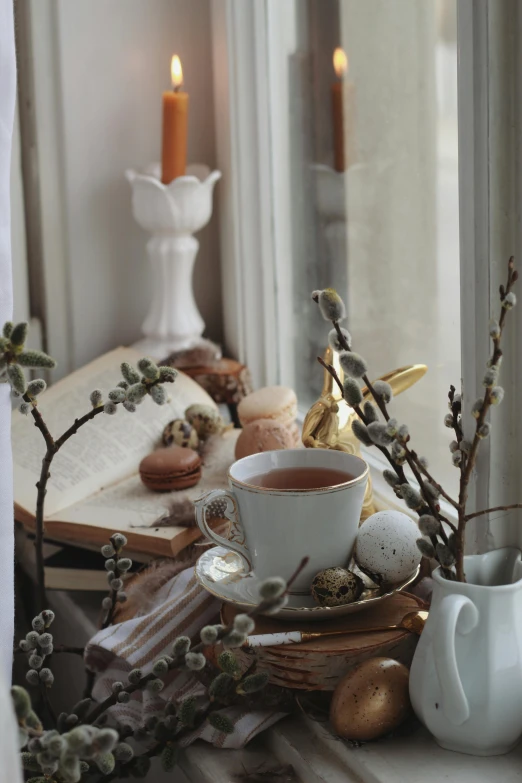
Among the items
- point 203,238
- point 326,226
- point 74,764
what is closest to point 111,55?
point 203,238

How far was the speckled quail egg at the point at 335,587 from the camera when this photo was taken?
1.89 ft

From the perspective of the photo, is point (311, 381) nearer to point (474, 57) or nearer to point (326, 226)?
point (326, 226)

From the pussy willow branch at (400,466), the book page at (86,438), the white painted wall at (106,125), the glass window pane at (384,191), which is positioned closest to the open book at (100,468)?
the book page at (86,438)

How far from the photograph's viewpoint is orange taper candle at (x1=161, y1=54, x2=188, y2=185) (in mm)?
1063

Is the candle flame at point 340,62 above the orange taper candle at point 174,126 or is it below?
above

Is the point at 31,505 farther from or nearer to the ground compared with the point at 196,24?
nearer to the ground

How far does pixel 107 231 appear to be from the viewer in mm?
1166

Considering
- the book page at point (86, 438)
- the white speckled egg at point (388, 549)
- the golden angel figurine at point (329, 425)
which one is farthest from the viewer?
the book page at point (86, 438)

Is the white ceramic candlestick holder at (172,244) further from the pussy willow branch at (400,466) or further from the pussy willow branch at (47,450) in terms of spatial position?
the pussy willow branch at (400,466)

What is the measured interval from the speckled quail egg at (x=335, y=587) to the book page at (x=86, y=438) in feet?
1.27

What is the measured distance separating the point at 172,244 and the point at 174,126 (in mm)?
140

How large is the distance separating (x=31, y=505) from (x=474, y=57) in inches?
22.7

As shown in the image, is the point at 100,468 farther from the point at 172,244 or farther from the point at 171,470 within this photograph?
the point at 172,244

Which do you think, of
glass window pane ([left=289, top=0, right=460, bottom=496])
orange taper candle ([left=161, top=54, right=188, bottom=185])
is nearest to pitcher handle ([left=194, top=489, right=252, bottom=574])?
glass window pane ([left=289, top=0, right=460, bottom=496])
